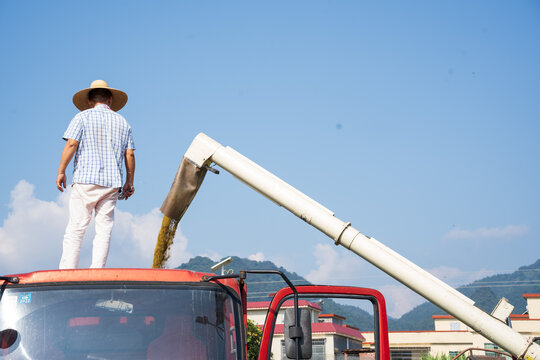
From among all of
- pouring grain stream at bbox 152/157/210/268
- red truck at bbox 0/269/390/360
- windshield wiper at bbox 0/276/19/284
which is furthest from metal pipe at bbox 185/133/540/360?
windshield wiper at bbox 0/276/19/284

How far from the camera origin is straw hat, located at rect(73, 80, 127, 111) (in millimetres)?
6844

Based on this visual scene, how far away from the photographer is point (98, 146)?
629 centimetres

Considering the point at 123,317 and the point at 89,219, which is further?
the point at 89,219

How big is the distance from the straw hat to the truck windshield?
2914mm

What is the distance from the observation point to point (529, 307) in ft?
142

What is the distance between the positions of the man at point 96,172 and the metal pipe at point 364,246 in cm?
186

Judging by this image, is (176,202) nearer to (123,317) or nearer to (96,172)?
(96,172)

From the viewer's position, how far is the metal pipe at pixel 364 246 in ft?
25.4

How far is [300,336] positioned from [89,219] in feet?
8.71

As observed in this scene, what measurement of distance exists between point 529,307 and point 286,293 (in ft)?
141

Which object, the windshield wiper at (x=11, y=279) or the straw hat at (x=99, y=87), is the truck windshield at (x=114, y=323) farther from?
the straw hat at (x=99, y=87)

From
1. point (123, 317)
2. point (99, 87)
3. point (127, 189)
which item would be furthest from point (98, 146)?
point (123, 317)

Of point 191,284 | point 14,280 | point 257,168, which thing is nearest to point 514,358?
point 257,168

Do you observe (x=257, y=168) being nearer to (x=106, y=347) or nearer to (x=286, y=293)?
(x=286, y=293)
